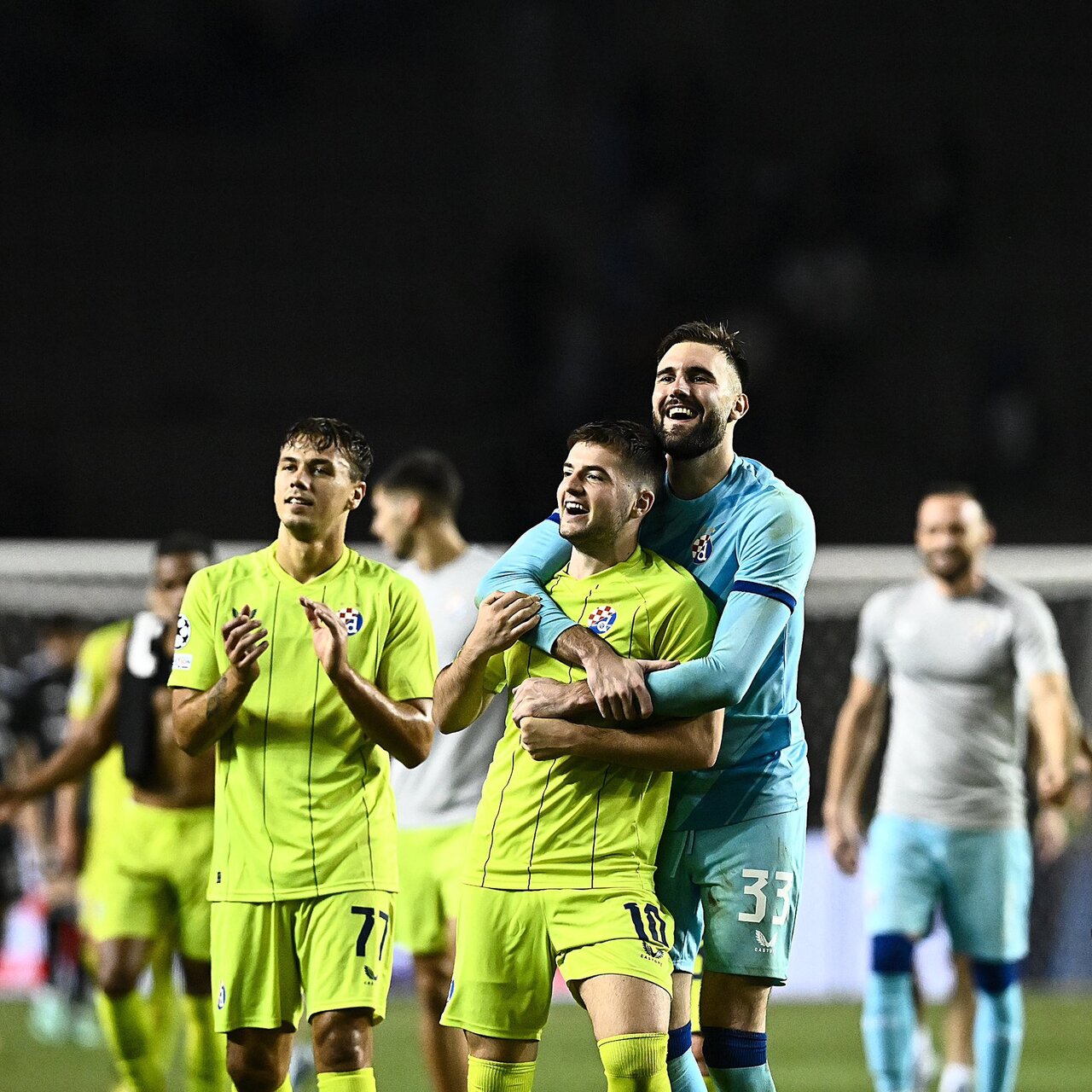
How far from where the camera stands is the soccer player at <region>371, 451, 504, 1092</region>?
222 inches

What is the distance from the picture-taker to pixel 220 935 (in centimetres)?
413

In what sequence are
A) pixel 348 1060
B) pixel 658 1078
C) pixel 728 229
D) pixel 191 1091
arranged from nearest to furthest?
pixel 658 1078 < pixel 348 1060 < pixel 191 1091 < pixel 728 229

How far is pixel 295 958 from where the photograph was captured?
4.12 m

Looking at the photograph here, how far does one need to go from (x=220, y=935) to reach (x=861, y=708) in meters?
3.03

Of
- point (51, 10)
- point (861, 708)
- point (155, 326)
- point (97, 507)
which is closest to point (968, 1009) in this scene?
point (861, 708)

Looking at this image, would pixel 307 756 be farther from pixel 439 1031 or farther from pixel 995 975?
pixel 995 975

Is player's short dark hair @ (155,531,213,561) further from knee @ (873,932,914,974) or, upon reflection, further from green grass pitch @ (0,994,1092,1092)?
knee @ (873,932,914,974)

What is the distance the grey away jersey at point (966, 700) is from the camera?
6188 millimetres

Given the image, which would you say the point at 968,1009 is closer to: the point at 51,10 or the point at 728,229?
the point at 728,229

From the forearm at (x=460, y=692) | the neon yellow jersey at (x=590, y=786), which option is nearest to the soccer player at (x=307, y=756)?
the forearm at (x=460, y=692)

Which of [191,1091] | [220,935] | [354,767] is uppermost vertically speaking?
[354,767]

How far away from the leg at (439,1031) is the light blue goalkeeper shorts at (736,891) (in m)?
1.48

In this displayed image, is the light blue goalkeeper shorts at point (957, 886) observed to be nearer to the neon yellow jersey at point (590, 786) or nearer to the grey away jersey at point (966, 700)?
the grey away jersey at point (966, 700)

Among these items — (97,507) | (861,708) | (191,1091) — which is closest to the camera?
(191,1091)
